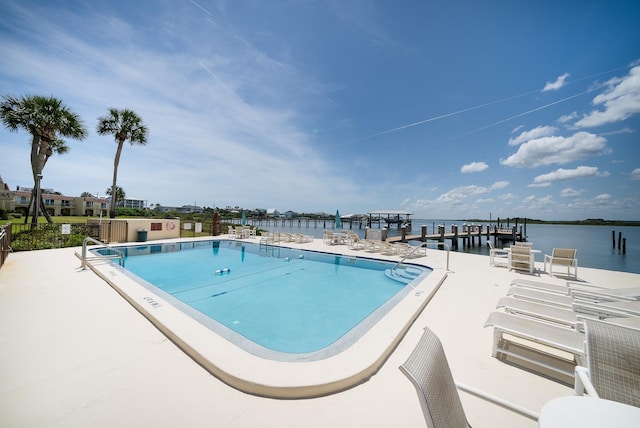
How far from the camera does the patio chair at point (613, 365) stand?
164cm

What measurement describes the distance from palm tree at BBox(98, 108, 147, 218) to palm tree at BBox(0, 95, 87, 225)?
7.22 feet

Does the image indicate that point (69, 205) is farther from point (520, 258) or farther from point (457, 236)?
point (457, 236)

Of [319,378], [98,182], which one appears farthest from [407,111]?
[98,182]

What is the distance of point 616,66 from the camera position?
1066 centimetres

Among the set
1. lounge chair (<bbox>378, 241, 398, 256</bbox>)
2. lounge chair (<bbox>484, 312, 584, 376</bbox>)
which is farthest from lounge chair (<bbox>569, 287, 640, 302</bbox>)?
lounge chair (<bbox>378, 241, 398, 256</bbox>)

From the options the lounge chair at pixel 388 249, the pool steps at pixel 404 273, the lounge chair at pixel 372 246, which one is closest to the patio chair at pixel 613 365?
the pool steps at pixel 404 273

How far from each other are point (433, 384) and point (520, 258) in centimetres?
807

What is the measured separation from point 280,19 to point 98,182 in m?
18.2

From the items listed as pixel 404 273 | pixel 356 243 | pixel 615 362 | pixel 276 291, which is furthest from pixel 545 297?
pixel 356 243

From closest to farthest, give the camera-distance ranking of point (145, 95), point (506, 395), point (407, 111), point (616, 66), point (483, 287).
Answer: point (506, 395)
point (483, 287)
point (145, 95)
point (616, 66)
point (407, 111)

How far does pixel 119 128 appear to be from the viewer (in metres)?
17.3

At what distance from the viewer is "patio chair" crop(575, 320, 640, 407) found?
1.64 m

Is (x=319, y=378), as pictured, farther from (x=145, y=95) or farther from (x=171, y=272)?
(x=145, y=95)

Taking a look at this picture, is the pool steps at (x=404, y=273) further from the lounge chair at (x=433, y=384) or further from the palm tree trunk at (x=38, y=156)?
the palm tree trunk at (x=38, y=156)
